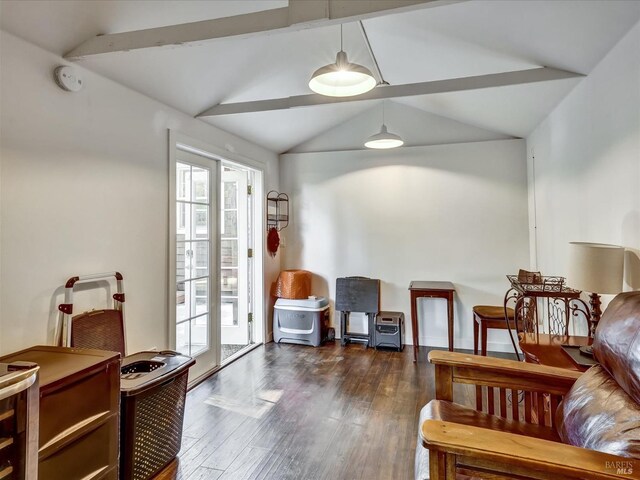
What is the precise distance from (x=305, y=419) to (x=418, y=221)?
8.18 feet

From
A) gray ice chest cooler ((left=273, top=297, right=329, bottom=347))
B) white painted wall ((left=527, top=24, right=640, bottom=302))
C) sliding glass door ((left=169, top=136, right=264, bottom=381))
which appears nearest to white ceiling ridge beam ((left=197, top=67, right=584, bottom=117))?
white painted wall ((left=527, top=24, right=640, bottom=302))

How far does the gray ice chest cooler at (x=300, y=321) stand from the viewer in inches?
158

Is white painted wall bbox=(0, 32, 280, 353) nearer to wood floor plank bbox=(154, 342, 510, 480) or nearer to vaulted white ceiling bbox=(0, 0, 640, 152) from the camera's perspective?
vaulted white ceiling bbox=(0, 0, 640, 152)

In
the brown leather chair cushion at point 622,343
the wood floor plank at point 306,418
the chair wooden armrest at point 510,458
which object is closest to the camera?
the chair wooden armrest at point 510,458

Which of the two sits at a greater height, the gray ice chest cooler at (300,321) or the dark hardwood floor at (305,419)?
the gray ice chest cooler at (300,321)

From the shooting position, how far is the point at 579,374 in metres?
1.50

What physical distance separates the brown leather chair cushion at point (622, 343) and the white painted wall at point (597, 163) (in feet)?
Answer: 1.79

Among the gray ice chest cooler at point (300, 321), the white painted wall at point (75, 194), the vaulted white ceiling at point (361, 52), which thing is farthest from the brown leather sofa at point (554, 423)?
the gray ice chest cooler at point (300, 321)

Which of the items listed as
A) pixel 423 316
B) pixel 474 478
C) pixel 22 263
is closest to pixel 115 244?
pixel 22 263

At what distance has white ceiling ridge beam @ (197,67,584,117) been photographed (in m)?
2.42

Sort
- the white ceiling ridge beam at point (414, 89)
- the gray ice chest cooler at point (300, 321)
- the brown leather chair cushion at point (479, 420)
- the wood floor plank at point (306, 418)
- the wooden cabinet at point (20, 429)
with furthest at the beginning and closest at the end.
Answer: the gray ice chest cooler at point (300, 321), the white ceiling ridge beam at point (414, 89), the wood floor plank at point (306, 418), the brown leather chair cushion at point (479, 420), the wooden cabinet at point (20, 429)

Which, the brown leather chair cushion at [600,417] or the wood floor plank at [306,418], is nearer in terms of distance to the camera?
the brown leather chair cushion at [600,417]

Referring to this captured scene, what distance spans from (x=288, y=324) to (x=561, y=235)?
9.12 ft

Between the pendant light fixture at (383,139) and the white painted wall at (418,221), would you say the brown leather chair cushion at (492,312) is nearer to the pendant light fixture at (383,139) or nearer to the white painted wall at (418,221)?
the white painted wall at (418,221)
